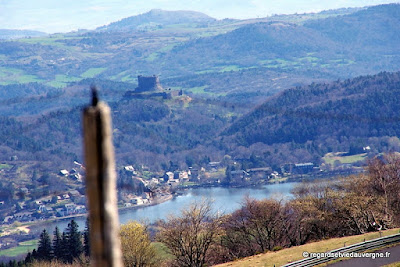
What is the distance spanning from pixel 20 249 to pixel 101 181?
300 ft

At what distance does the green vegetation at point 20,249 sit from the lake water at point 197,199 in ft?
22.3

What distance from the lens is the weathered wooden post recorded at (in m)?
3.10

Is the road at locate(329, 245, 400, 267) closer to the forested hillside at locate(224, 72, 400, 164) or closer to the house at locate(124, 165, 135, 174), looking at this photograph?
the house at locate(124, 165, 135, 174)

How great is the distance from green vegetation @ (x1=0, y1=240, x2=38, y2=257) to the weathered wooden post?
8521 centimetres

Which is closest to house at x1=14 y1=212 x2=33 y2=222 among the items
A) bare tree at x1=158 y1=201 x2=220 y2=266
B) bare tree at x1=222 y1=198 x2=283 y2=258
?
bare tree at x1=222 y1=198 x2=283 y2=258

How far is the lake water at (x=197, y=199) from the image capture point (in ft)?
336

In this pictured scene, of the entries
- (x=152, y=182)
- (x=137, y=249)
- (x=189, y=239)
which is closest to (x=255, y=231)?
(x=189, y=239)

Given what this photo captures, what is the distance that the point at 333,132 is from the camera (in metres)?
172

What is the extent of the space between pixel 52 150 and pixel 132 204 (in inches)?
2153

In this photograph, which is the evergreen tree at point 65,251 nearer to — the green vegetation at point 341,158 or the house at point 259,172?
the house at point 259,172

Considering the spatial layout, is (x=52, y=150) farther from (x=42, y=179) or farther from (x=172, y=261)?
(x=172, y=261)

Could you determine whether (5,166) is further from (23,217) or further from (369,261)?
(369,261)

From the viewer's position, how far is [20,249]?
9125 cm

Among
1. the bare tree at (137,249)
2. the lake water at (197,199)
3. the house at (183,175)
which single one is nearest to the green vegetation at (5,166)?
the house at (183,175)
